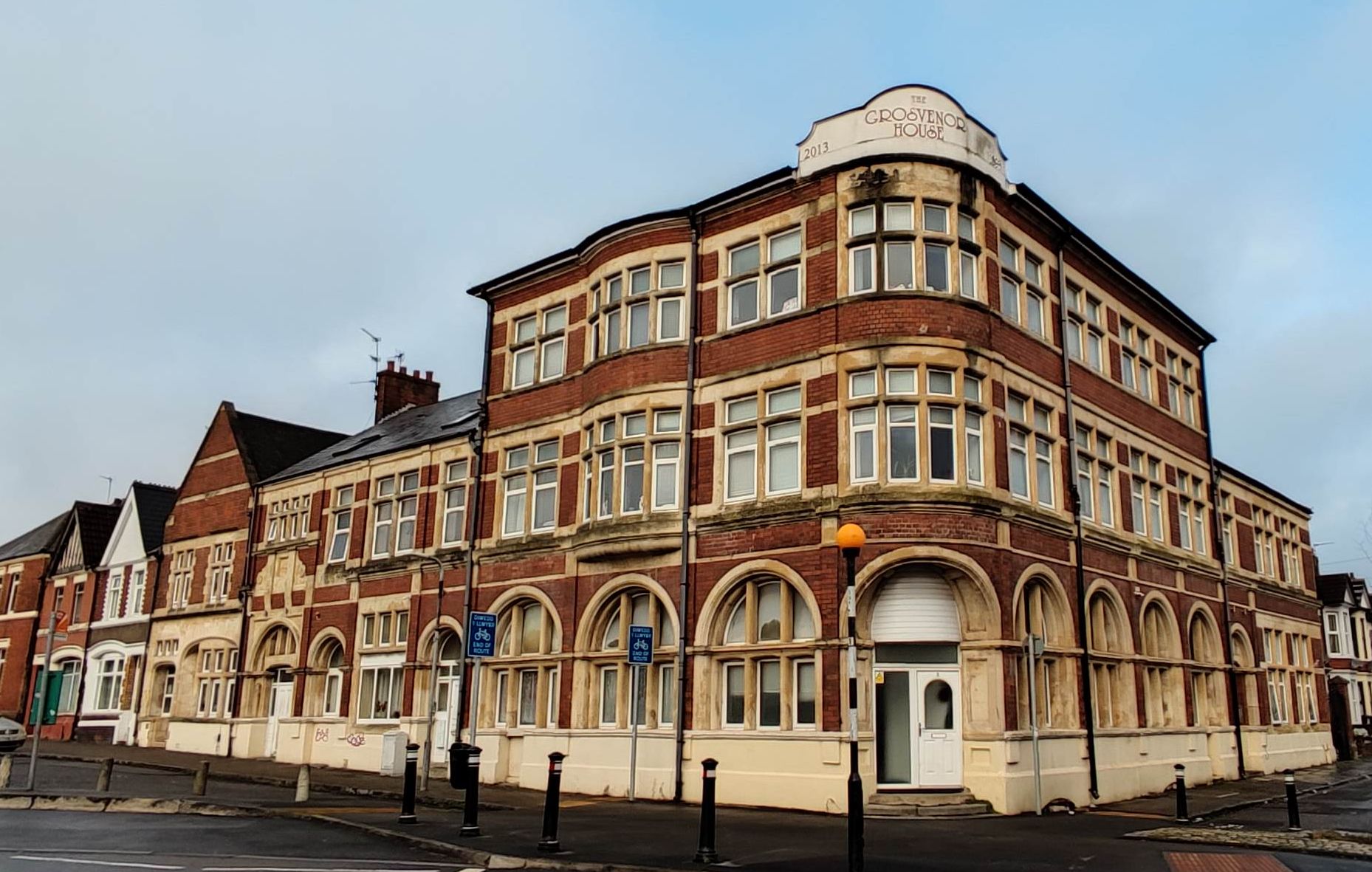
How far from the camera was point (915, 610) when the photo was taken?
66.5 ft

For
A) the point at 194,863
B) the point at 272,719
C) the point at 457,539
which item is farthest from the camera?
the point at 272,719

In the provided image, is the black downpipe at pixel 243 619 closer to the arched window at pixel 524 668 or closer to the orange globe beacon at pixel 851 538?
the arched window at pixel 524 668

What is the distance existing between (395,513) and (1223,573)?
22673 millimetres

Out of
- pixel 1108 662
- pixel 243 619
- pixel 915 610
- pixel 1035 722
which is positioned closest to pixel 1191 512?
pixel 1108 662

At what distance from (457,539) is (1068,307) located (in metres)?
15.9

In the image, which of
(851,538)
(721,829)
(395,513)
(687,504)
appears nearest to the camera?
(851,538)

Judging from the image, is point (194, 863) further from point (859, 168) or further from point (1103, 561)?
point (1103, 561)

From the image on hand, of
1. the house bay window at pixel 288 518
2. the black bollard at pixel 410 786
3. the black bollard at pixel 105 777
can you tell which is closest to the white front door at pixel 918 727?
the black bollard at pixel 410 786

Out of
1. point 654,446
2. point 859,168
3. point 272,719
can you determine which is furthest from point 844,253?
point 272,719

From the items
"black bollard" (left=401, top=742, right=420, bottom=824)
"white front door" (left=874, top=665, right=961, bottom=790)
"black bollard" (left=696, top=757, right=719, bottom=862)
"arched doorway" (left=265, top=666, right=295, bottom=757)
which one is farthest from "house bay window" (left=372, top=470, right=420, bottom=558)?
"black bollard" (left=696, top=757, right=719, bottom=862)

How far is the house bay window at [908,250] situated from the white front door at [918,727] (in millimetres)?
7034

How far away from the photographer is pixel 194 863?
43.1 ft

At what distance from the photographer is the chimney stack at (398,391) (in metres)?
42.0

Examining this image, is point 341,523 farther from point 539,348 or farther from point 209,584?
point 539,348
